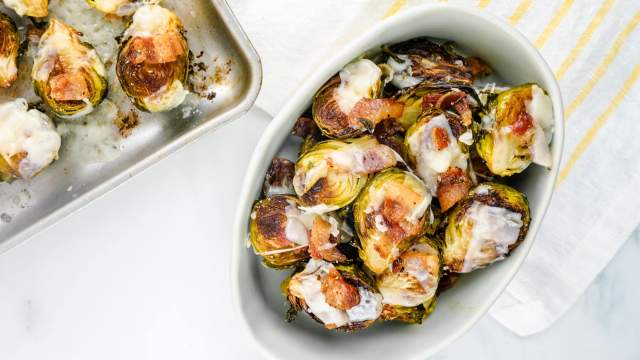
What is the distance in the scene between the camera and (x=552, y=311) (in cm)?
170

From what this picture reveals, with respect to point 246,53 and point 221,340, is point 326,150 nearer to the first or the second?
point 246,53

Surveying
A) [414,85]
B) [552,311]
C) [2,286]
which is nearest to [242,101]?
[414,85]

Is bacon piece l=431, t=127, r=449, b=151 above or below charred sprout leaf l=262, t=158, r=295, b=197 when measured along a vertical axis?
above

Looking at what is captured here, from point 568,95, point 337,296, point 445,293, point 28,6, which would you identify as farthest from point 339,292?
point 28,6

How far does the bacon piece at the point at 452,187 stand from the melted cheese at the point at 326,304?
22 cm

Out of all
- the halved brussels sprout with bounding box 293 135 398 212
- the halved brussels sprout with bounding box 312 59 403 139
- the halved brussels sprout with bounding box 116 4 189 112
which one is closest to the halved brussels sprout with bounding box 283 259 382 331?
the halved brussels sprout with bounding box 293 135 398 212

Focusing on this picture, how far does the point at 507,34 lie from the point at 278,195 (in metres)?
0.51

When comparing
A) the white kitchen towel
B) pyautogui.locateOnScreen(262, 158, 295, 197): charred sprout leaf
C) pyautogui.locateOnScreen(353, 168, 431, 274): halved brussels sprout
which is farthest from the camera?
the white kitchen towel

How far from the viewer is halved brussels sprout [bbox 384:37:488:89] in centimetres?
138

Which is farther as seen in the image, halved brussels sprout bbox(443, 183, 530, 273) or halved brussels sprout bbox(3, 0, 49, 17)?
halved brussels sprout bbox(3, 0, 49, 17)

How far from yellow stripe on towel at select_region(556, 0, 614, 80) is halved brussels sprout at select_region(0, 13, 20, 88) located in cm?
114

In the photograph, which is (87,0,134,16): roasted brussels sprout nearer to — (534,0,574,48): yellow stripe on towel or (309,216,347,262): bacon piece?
(309,216,347,262): bacon piece

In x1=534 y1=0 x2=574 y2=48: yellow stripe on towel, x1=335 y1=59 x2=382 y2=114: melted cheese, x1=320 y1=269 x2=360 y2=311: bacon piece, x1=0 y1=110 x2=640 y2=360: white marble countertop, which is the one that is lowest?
x1=0 y1=110 x2=640 y2=360: white marble countertop

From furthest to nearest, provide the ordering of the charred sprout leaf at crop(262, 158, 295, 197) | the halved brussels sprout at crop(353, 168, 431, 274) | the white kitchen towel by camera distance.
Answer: the white kitchen towel, the charred sprout leaf at crop(262, 158, 295, 197), the halved brussels sprout at crop(353, 168, 431, 274)
